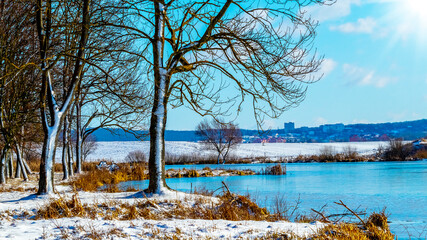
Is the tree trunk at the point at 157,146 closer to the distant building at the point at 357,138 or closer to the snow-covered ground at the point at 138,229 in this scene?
the snow-covered ground at the point at 138,229

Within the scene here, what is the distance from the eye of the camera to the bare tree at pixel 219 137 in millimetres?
51000

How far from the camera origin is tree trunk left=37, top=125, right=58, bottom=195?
10312 millimetres

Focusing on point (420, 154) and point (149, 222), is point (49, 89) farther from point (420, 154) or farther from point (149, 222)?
point (420, 154)

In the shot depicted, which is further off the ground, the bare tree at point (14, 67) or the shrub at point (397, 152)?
the bare tree at point (14, 67)

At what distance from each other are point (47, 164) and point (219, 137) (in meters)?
42.5

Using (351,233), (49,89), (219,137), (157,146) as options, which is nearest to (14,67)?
(49,89)

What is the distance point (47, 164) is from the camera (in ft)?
34.1

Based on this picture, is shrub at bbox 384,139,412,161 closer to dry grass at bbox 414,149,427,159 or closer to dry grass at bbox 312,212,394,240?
dry grass at bbox 414,149,427,159

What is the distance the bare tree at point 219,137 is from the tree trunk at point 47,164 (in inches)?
1519

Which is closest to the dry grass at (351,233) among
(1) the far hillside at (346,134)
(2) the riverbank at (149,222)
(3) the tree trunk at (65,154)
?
(2) the riverbank at (149,222)

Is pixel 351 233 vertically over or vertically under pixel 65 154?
under

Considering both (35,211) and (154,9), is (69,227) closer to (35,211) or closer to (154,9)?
(35,211)

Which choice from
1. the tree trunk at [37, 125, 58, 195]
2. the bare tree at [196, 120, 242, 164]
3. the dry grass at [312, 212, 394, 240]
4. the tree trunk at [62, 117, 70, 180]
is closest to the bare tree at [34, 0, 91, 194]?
the tree trunk at [37, 125, 58, 195]

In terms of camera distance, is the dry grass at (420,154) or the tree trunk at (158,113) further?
the dry grass at (420,154)
